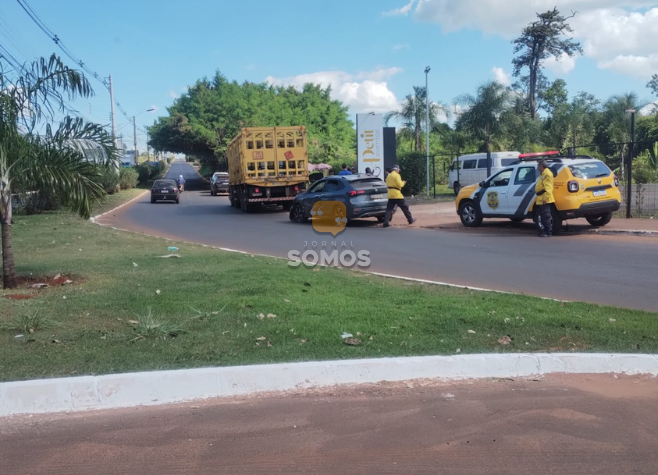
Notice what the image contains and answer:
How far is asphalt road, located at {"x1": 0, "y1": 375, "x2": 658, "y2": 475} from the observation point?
3521 millimetres

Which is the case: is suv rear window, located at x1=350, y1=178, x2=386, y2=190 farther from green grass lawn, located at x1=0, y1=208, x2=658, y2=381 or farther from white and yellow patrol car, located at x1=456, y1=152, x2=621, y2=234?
green grass lawn, located at x1=0, y1=208, x2=658, y2=381

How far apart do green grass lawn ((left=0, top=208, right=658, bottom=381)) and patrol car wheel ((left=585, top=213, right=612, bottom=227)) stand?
8.74m

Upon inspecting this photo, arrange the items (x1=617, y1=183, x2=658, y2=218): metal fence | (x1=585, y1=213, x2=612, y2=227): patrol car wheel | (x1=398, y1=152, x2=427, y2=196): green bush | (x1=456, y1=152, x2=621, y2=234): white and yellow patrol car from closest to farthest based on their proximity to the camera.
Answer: (x1=456, y1=152, x2=621, y2=234): white and yellow patrol car, (x1=585, y1=213, x2=612, y2=227): patrol car wheel, (x1=617, y1=183, x2=658, y2=218): metal fence, (x1=398, y1=152, x2=427, y2=196): green bush

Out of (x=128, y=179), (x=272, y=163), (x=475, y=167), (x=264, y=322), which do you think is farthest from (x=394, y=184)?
(x=128, y=179)

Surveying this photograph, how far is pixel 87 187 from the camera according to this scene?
8.89m

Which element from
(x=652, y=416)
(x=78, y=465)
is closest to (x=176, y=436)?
(x=78, y=465)

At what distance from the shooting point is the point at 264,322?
6.17 metres

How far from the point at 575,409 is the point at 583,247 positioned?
27.1 ft

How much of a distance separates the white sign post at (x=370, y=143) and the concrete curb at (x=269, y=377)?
21.8 m

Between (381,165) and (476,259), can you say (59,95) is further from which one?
(381,165)

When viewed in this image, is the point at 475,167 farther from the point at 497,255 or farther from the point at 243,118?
the point at 243,118

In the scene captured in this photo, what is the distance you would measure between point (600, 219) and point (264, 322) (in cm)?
1163

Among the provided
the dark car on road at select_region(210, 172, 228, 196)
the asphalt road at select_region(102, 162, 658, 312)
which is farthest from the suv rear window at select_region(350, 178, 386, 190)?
the dark car on road at select_region(210, 172, 228, 196)

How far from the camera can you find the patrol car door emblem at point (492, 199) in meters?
15.6
